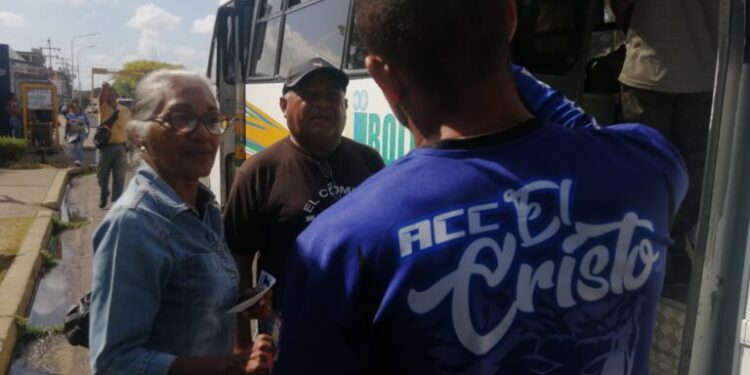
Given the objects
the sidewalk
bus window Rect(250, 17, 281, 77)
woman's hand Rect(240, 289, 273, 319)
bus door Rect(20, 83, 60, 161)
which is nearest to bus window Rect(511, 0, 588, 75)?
woman's hand Rect(240, 289, 273, 319)

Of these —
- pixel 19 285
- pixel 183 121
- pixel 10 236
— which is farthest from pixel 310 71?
pixel 10 236

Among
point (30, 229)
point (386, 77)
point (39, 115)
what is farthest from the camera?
point (39, 115)

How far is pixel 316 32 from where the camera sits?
499cm

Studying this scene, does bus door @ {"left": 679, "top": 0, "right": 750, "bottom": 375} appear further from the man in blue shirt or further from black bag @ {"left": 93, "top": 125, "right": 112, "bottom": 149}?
black bag @ {"left": 93, "top": 125, "right": 112, "bottom": 149}

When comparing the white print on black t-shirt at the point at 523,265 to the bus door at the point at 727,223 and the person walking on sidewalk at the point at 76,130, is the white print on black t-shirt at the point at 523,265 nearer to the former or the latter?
the bus door at the point at 727,223

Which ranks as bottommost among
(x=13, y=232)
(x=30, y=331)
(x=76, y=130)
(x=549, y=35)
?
(x=30, y=331)

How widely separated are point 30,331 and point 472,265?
4.93m

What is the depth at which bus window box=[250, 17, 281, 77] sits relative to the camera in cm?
607

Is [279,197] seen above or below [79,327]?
above

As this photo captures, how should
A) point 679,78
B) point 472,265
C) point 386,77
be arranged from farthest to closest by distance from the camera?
1. point 679,78
2. point 386,77
3. point 472,265

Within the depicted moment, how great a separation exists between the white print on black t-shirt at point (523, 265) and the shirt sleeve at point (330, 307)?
0.08 m

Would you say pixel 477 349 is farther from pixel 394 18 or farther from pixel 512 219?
pixel 394 18

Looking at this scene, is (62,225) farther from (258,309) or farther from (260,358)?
(260,358)

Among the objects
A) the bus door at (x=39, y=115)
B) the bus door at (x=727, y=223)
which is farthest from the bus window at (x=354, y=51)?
the bus door at (x=39, y=115)
